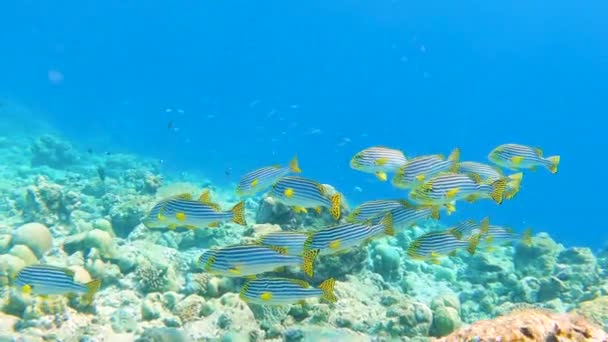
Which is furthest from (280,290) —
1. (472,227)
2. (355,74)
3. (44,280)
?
(355,74)

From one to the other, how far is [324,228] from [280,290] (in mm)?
877

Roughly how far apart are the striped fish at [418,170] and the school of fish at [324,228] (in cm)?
1

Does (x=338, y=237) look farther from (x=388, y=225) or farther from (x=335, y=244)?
(x=388, y=225)

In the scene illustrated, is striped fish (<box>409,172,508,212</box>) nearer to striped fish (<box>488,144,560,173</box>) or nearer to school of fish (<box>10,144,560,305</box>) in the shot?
school of fish (<box>10,144,560,305</box>)

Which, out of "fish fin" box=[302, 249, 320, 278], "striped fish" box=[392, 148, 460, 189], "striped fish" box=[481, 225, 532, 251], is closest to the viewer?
"fish fin" box=[302, 249, 320, 278]

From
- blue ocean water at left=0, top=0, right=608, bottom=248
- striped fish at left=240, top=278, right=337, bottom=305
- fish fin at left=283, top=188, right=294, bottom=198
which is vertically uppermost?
blue ocean water at left=0, top=0, right=608, bottom=248

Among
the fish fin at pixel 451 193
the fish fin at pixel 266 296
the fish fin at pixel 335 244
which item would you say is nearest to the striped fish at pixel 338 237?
A: the fish fin at pixel 335 244

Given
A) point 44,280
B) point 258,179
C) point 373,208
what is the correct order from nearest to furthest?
point 44,280
point 373,208
point 258,179

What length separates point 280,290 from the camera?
5.00 m

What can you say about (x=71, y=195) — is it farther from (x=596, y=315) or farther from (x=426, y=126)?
(x=426, y=126)

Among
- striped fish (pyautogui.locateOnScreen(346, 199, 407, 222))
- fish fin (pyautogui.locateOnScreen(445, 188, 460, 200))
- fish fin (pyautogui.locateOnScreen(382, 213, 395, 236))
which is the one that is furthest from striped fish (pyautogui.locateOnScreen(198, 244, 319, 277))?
fish fin (pyautogui.locateOnScreen(445, 188, 460, 200))

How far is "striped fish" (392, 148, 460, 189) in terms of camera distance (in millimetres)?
6859

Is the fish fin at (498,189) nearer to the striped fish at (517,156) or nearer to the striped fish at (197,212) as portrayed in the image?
the striped fish at (517,156)

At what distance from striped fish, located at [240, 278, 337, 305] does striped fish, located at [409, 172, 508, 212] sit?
79.6 inches
